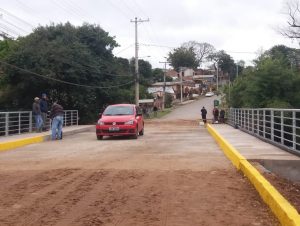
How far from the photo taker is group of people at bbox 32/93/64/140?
782 inches

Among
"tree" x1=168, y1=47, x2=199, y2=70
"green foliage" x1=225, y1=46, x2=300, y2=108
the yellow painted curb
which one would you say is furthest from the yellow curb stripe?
"tree" x1=168, y1=47, x2=199, y2=70

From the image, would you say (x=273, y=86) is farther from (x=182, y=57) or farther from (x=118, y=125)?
(x=182, y=57)

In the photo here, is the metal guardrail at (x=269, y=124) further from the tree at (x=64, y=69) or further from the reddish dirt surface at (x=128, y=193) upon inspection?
the tree at (x=64, y=69)

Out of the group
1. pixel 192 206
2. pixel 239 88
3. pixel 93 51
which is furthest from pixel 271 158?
pixel 93 51

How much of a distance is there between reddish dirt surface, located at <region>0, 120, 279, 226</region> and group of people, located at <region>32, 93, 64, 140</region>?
26.2 feet

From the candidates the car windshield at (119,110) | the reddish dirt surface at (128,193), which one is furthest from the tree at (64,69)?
the reddish dirt surface at (128,193)

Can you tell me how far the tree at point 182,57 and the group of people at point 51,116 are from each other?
356ft

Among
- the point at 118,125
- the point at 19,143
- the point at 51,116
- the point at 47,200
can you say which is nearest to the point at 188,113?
the point at 118,125

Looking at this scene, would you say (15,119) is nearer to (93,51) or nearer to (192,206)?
(192,206)

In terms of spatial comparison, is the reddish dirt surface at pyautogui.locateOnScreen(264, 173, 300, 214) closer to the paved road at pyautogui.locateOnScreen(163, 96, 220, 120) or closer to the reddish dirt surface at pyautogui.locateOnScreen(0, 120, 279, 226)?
the reddish dirt surface at pyautogui.locateOnScreen(0, 120, 279, 226)

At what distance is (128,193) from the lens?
745 centimetres

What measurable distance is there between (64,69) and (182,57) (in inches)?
3713

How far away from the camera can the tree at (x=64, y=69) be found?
3678 centimetres

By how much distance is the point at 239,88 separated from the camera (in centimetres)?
4353
